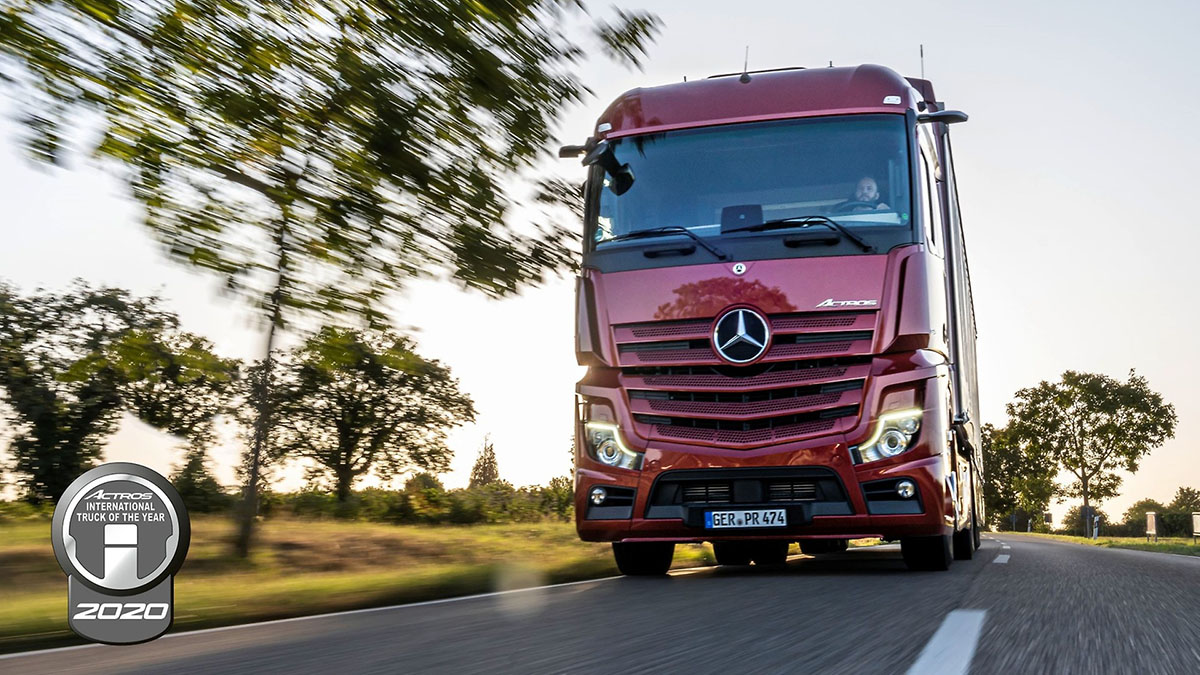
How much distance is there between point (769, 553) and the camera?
35.0 ft

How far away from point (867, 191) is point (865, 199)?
69 mm

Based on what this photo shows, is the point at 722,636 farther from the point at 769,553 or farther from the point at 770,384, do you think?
the point at 769,553

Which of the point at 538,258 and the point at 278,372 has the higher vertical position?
the point at 538,258

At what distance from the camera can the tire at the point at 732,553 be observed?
394 inches

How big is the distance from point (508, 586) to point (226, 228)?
3103 mm

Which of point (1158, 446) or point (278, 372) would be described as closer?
point (278, 372)

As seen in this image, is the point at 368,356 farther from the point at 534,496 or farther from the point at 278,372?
the point at 534,496

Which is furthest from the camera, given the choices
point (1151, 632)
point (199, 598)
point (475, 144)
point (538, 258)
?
point (538, 258)

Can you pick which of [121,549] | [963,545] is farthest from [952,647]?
[963,545]

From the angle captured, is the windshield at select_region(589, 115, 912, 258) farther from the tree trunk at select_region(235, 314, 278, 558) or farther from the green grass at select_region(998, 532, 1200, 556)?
the green grass at select_region(998, 532, 1200, 556)

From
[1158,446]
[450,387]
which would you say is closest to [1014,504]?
[1158,446]

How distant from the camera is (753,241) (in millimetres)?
7234

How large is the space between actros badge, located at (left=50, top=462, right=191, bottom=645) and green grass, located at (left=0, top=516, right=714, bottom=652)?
2804 millimetres

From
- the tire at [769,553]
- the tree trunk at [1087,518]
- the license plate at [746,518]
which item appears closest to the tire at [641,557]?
the license plate at [746,518]
